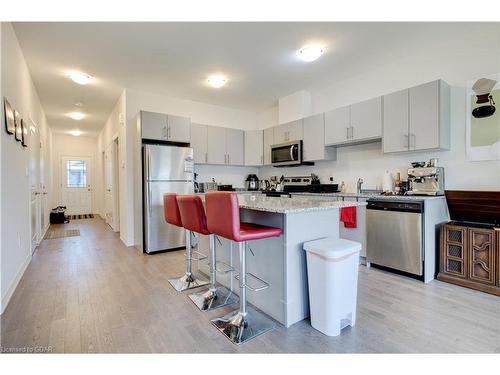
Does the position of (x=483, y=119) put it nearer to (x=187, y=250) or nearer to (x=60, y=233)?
(x=187, y=250)

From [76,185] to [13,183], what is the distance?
701 centimetres

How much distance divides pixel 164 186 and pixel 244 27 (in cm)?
255

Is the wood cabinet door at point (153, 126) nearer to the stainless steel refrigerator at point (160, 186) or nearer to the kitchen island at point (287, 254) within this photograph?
the stainless steel refrigerator at point (160, 186)

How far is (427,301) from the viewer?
2.37m

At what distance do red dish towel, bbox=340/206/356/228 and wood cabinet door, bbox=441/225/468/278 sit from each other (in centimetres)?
96

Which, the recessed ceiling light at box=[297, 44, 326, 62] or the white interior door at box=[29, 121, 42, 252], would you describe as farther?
the white interior door at box=[29, 121, 42, 252]

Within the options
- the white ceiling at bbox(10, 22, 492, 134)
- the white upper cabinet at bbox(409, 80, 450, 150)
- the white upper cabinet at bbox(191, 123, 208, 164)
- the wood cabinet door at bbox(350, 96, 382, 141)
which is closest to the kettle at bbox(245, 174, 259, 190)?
the white upper cabinet at bbox(191, 123, 208, 164)

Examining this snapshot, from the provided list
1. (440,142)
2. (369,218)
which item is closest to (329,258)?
(369,218)

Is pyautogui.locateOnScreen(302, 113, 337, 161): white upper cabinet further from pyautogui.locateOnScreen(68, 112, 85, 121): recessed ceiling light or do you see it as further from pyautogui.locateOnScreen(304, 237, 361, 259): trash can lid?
pyautogui.locateOnScreen(68, 112, 85, 121): recessed ceiling light

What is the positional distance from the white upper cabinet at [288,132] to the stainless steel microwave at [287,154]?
10 cm

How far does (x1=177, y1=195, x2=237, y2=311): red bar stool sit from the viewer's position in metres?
2.34

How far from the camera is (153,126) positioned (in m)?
4.21

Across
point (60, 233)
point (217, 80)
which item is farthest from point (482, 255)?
point (60, 233)
